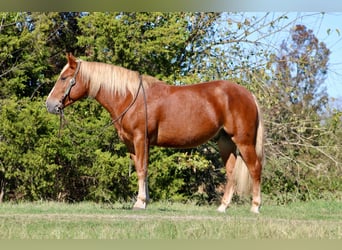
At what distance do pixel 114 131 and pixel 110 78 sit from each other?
4.06 metres

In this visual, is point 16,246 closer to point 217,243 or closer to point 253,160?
point 217,243

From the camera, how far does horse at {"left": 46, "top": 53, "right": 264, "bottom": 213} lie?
9.61 meters

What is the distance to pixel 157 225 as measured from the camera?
25.1 feet

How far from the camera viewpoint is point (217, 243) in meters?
5.15

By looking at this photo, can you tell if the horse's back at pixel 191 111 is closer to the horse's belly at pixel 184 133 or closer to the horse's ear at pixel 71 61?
the horse's belly at pixel 184 133

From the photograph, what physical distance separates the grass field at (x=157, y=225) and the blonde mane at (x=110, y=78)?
73.1 inches

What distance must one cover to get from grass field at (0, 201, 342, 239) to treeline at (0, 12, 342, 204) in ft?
13.6

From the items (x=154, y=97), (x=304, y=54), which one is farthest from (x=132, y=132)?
(x=304, y=54)

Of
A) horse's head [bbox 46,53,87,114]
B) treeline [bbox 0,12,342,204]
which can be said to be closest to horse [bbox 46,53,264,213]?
horse's head [bbox 46,53,87,114]

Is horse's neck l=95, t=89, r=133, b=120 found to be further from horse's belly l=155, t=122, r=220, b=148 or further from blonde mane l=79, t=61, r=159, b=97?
horse's belly l=155, t=122, r=220, b=148

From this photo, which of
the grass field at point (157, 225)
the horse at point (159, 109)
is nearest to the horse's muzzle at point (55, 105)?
the horse at point (159, 109)

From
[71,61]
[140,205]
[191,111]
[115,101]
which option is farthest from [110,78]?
[140,205]

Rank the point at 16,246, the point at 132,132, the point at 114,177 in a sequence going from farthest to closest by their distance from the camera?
the point at 114,177 → the point at 132,132 → the point at 16,246

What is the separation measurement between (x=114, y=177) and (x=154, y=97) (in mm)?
4206
